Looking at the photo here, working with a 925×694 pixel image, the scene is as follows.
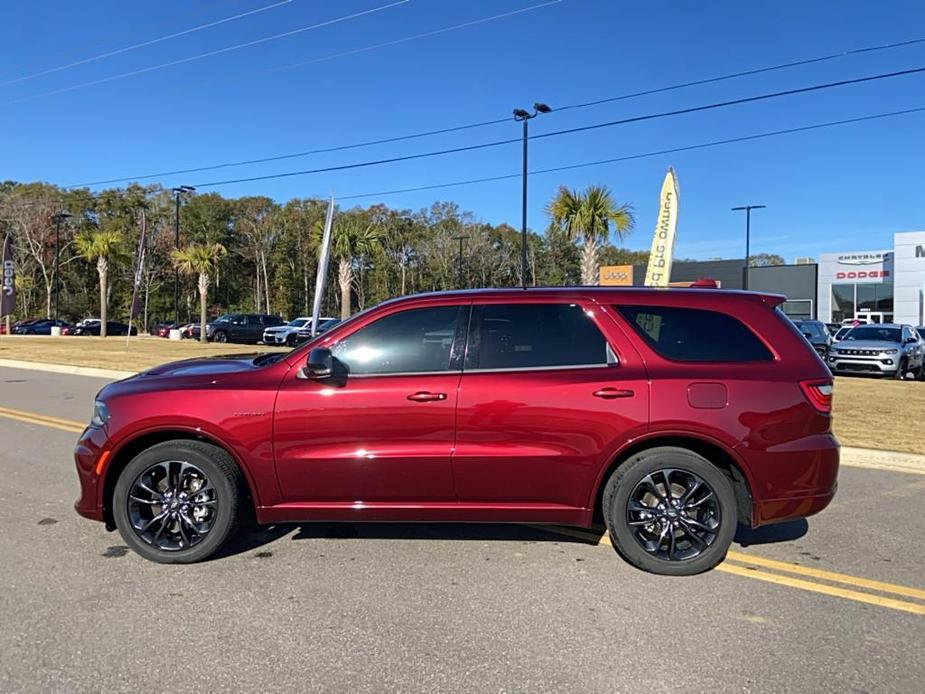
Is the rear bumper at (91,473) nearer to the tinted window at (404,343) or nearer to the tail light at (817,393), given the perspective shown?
the tinted window at (404,343)

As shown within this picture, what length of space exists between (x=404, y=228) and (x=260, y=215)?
48.1 feet

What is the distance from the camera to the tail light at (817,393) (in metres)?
4.35

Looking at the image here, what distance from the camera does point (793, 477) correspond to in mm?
4332

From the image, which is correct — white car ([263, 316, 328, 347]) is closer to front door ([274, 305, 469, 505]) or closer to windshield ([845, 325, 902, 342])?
windshield ([845, 325, 902, 342])

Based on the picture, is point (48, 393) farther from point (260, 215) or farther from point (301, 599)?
point (260, 215)

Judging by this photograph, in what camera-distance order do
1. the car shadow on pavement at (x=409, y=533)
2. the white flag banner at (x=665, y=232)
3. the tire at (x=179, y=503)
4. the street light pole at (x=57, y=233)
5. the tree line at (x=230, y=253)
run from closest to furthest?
the tire at (x=179, y=503), the car shadow on pavement at (x=409, y=533), the white flag banner at (x=665, y=232), the street light pole at (x=57, y=233), the tree line at (x=230, y=253)

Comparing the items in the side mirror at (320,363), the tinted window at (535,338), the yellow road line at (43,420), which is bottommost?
the yellow road line at (43,420)

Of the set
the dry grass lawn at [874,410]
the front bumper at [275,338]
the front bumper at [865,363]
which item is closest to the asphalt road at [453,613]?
the dry grass lawn at [874,410]

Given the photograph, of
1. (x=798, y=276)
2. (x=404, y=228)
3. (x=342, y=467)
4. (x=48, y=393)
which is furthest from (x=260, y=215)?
(x=342, y=467)

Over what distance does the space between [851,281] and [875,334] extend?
27.0m

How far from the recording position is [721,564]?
4625mm

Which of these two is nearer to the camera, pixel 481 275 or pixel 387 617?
pixel 387 617

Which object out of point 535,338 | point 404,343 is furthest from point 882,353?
point 404,343

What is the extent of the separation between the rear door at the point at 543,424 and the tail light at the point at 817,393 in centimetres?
101
